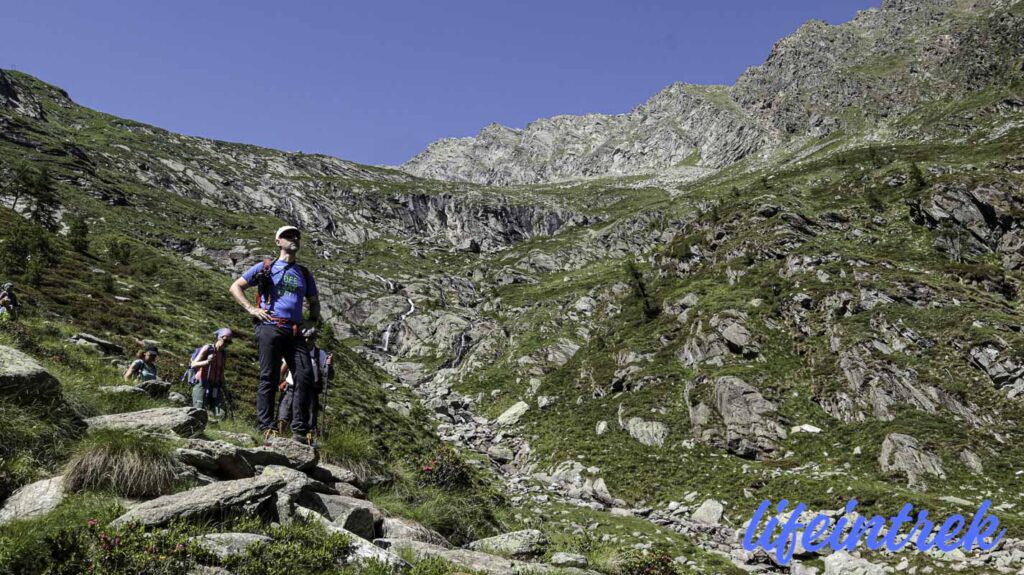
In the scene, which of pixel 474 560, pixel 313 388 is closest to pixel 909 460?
pixel 474 560

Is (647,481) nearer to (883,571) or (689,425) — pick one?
(689,425)

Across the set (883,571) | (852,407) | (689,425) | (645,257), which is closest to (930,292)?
(852,407)

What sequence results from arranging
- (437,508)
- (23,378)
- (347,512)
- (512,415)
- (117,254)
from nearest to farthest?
1. (23,378)
2. (347,512)
3. (437,508)
4. (512,415)
5. (117,254)

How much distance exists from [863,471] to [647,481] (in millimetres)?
9704

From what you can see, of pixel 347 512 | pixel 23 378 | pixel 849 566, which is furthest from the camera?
pixel 849 566

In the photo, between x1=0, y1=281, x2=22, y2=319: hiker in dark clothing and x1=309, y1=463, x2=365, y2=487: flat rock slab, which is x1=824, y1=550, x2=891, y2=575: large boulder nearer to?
x1=309, y1=463, x2=365, y2=487: flat rock slab

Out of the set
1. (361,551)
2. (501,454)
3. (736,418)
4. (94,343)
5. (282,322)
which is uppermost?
(282,322)

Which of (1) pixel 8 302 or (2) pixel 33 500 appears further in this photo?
(1) pixel 8 302

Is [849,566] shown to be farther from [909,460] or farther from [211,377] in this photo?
[211,377]

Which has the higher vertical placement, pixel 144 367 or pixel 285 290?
pixel 285 290

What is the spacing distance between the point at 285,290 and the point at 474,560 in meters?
5.16

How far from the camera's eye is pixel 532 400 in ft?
145

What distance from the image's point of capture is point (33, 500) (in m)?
5.23

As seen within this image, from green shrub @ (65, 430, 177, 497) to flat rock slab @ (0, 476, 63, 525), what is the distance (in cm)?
14
